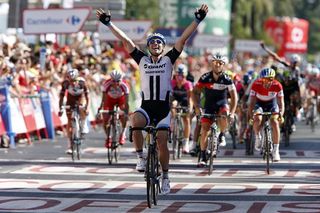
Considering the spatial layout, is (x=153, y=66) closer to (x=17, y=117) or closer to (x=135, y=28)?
(x=17, y=117)

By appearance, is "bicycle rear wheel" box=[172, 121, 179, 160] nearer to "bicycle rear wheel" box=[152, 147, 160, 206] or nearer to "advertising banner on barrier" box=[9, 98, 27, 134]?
"advertising banner on barrier" box=[9, 98, 27, 134]

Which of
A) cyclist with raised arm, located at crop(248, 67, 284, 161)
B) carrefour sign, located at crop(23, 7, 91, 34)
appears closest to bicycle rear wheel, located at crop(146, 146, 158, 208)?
cyclist with raised arm, located at crop(248, 67, 284, 161)

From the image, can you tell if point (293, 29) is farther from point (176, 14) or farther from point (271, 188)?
point (271, 188)

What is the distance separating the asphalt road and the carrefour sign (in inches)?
247

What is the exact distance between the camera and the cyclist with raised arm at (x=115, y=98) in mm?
20734

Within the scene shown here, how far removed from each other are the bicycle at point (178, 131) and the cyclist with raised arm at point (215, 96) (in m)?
2.13

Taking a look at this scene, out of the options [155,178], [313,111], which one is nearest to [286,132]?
[313,111]

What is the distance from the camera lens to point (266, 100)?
20.2 meters

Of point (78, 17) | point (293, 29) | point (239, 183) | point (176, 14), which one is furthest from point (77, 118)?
point (293, 29)

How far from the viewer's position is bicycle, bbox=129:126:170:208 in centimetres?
1392

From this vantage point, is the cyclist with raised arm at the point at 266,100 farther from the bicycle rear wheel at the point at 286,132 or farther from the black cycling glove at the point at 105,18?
the black cycling glove at the point at 105,18

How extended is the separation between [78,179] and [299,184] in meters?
3.43

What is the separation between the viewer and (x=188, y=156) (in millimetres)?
22609

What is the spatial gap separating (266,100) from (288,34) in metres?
73.2
